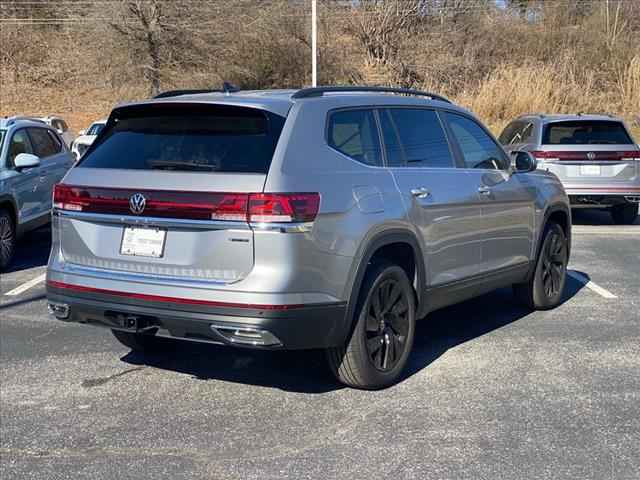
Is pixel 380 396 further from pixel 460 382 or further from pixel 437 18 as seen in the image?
pixel 437 18

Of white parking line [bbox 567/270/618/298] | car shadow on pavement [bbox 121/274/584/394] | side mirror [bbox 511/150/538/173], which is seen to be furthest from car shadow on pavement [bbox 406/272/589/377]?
side mirror [bbox 511/150/538/173]

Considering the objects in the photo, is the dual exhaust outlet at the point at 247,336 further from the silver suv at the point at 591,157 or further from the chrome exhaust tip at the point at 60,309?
the silver suv at the point at 591,157

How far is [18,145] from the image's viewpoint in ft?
32.7

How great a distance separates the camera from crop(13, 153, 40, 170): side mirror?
9.39 m

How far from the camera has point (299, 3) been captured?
3859cm

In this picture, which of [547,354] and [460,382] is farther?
[547,354]

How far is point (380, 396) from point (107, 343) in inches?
91.9

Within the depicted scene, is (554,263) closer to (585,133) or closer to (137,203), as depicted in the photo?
(137,203)

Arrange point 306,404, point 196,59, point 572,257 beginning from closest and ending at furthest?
point 306,404
point 572,257
point 196,59

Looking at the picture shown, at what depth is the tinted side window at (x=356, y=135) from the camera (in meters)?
4.86

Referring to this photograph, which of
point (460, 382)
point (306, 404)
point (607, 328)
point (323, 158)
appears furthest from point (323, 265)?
point (607, 328)

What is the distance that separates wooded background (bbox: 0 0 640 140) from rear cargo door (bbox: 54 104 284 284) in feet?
96.3

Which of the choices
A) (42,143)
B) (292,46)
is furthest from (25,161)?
(292,46)

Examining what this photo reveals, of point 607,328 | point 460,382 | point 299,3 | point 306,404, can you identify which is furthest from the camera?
point 299,3
